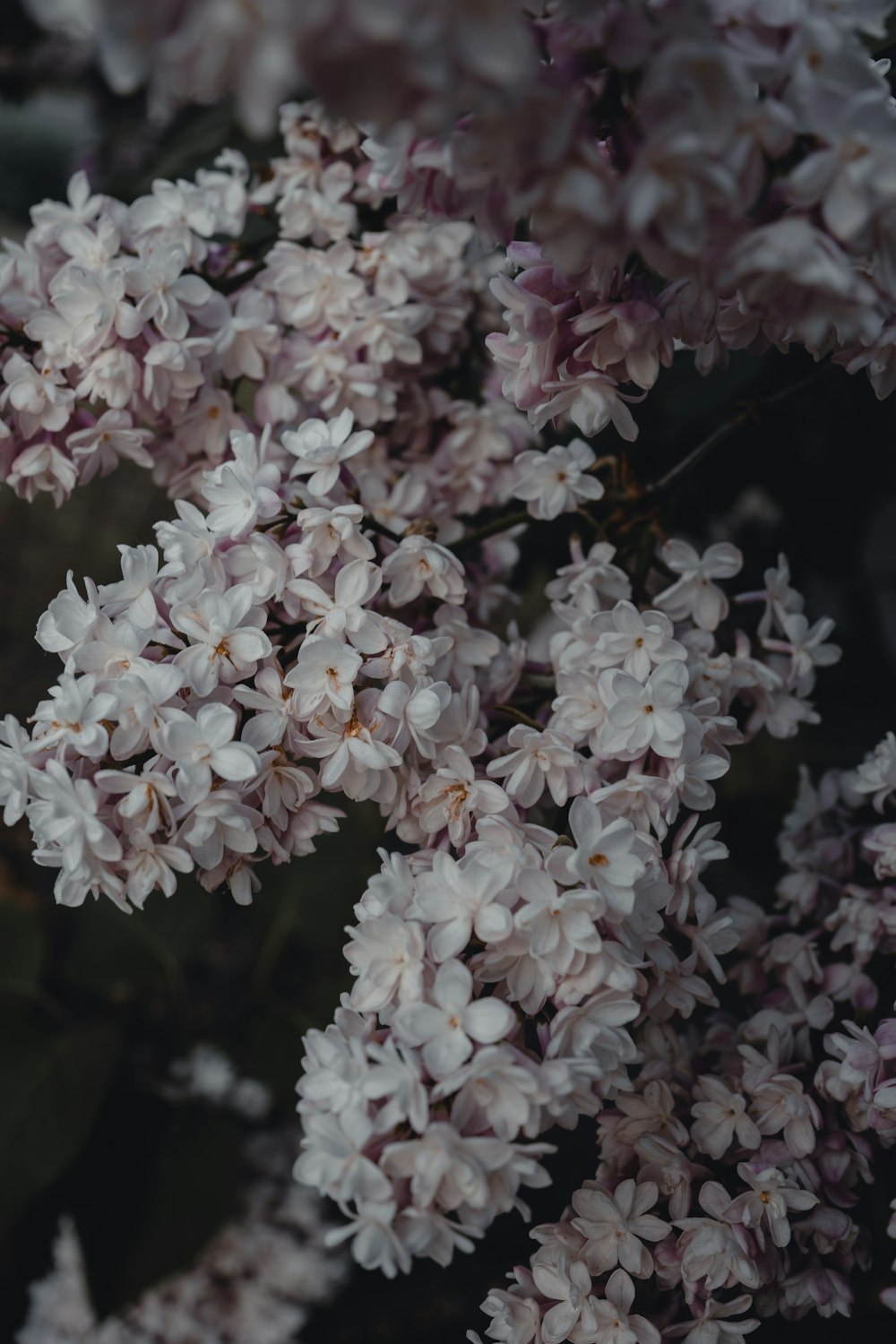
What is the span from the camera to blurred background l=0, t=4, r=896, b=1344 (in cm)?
76

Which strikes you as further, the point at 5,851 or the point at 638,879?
the point at 5,851

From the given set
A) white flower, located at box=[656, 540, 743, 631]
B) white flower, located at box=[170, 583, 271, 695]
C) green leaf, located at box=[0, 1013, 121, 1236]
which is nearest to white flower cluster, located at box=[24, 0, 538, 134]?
white flower, located at box=[170, 583, 271, 695]

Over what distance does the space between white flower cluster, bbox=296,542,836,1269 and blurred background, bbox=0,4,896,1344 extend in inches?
7.7

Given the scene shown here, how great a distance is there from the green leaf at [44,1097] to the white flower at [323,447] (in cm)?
55

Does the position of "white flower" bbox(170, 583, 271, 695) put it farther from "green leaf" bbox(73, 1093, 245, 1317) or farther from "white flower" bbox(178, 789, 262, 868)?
"green leaf" bbox(73, 1093, 245, 1317)

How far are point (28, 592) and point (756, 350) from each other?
1005mm

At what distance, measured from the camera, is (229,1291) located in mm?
885

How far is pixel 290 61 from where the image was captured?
215 mm

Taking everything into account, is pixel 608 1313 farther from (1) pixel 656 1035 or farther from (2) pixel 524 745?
(2) pixel 524 745

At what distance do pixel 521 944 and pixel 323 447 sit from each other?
0.21 meters

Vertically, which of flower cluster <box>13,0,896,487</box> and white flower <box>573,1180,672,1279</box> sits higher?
flower cluster <box>13,0,896,487</box>

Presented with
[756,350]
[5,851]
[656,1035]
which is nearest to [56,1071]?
[5,851]

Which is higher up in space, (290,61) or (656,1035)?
(290,61)

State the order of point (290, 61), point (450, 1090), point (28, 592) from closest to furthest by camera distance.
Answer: point (290, 61) → point (450, 1090) → point (28, 592)
